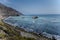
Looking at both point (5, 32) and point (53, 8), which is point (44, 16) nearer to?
point (53, 8)

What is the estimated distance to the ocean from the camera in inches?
68.8

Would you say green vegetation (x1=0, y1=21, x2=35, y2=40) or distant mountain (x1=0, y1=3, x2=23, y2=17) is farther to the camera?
distant mountain (x1=0, y1=3, x2=23, y2=17)

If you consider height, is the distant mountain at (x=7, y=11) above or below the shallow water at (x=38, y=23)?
above

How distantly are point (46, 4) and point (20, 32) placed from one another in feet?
2.06

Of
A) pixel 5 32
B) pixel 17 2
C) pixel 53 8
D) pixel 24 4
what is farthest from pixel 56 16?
pixel 5 32

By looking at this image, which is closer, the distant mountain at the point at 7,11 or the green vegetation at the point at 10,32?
the green vegetation at the point at 10,32

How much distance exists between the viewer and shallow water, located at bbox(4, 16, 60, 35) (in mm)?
1752

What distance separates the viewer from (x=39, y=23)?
177cm

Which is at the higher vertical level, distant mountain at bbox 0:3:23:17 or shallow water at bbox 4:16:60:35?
distant mountain at bbox 0:3:23:17

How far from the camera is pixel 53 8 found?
184cm

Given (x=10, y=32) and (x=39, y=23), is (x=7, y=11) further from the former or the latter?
(x=39, y=23)

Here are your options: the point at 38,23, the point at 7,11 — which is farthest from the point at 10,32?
the point at 38,23

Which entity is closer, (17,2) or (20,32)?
(20,32)

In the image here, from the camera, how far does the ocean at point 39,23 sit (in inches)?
68.8
